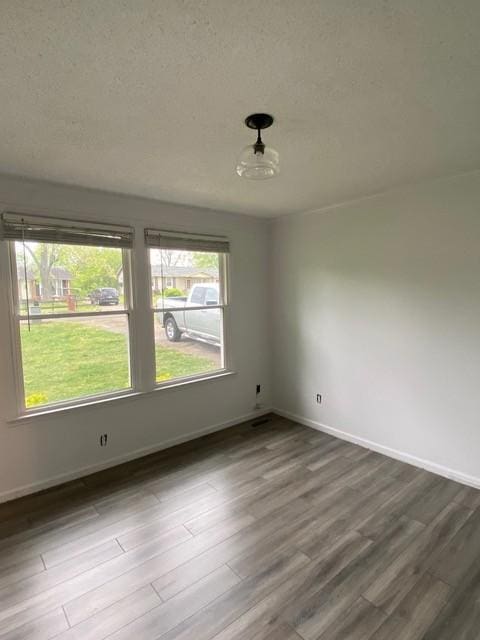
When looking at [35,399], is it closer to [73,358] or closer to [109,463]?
[73,358]

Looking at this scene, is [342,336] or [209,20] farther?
[342,336]

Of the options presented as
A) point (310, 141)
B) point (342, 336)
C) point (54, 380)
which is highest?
point (310, 141)

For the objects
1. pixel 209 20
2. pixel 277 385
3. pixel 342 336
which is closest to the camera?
pixel 209 20

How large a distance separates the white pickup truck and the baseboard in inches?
37.4

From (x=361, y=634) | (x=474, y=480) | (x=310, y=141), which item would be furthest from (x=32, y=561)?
(x=474, y=480)

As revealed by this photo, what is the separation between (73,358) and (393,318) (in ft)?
9.34

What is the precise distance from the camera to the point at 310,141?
1983mm

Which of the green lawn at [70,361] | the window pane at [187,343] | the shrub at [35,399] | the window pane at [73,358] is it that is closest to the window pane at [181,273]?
the window pane at [187,343]

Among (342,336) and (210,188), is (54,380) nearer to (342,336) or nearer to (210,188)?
(210,188)

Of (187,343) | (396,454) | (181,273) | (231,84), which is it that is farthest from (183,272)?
(396,454)

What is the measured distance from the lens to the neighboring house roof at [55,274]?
265 centimetres

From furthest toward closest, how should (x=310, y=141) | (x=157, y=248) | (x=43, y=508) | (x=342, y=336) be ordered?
(x=342, y=336) → (x=157, y=248) → (x=43, y=508) → (x=310, y=141)

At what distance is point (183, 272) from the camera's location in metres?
3.55

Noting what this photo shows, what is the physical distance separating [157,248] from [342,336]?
6.78 feet
